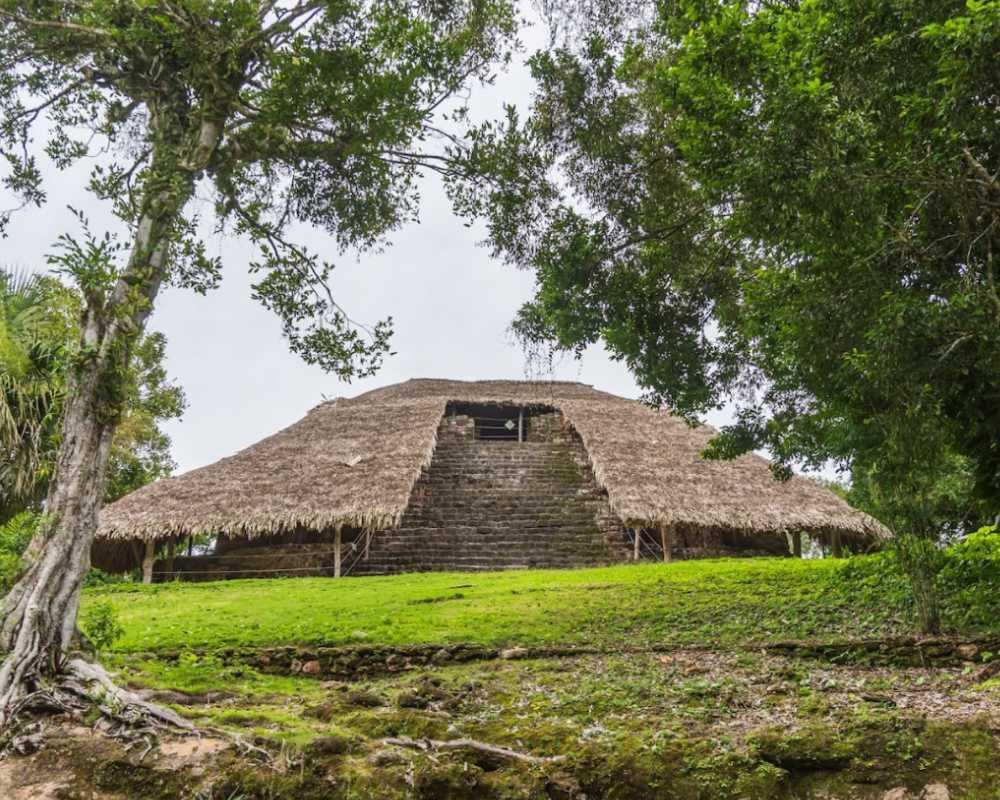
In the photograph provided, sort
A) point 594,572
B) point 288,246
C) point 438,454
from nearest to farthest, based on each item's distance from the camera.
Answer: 1. point 288,246
2. point 594,572
3. point 438,454

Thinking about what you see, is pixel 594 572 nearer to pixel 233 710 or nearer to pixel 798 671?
pixel 798 671

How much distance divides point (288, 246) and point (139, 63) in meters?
2.12

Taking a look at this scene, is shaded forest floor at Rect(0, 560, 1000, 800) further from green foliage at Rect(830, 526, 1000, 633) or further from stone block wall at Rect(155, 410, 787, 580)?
stone block wall at Rect(155, 410, 787, 580)

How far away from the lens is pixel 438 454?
1825 centimetres

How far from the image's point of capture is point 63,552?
429 centimetres

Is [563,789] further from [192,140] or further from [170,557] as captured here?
[170,557]

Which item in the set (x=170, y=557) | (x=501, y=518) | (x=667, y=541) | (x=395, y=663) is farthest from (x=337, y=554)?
(x=395, y=663)

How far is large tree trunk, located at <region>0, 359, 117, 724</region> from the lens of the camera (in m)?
3.94

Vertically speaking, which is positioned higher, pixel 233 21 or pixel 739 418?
pixel 233 21

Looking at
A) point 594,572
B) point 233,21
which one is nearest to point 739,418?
point 594,572

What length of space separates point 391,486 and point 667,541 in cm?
527

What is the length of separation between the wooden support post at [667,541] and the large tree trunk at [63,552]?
10.9 metres

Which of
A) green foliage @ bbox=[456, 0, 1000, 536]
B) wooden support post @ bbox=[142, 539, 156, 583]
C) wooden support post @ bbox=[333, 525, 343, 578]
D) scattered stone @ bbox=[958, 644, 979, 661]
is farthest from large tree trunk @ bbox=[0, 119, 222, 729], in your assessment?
wooden support post @ bbox=[142, 539, 156, 583]

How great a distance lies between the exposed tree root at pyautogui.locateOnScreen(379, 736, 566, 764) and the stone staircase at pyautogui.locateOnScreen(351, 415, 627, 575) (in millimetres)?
10064
